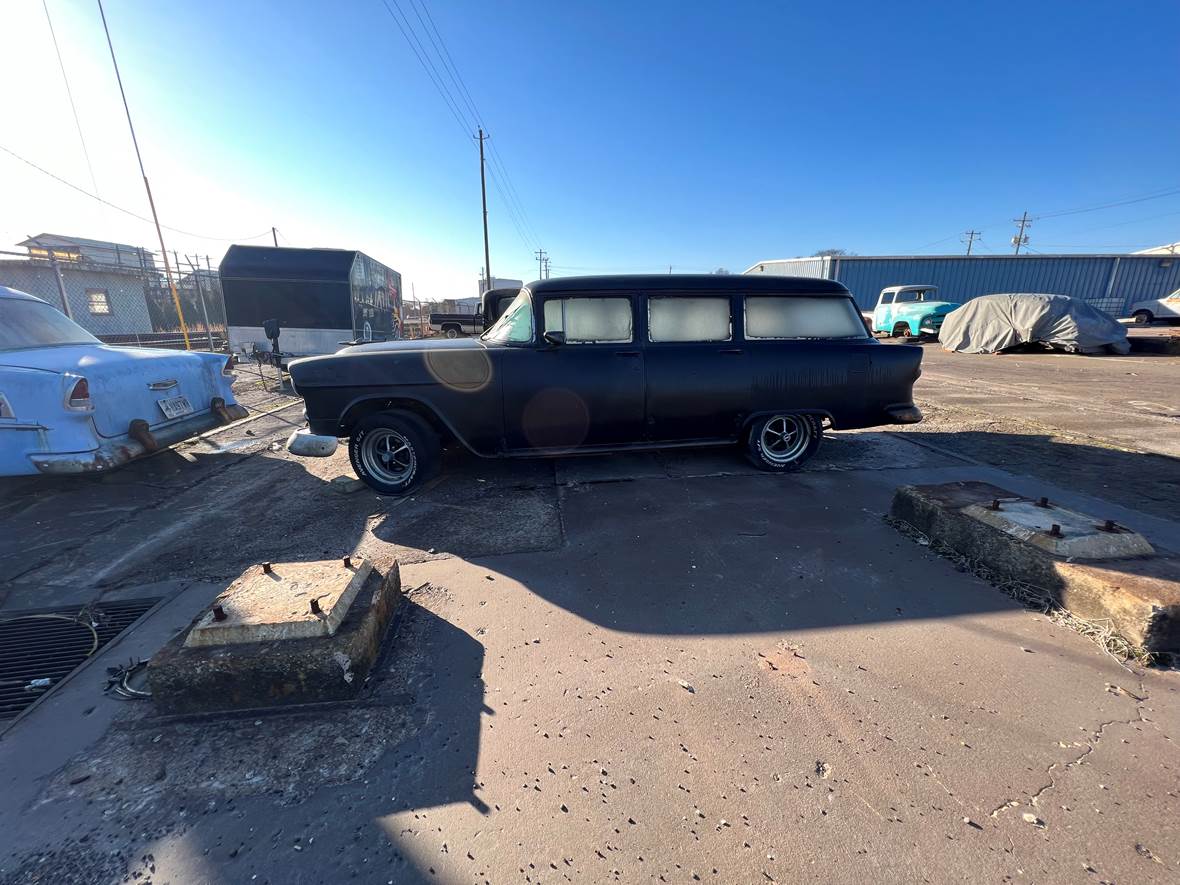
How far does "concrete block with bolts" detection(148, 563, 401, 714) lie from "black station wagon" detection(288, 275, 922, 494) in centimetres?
227

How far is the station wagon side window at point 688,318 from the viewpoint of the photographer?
4273 millimetres

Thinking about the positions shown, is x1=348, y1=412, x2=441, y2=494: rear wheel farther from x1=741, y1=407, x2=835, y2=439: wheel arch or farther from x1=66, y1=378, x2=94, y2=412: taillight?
x1=741, y1=407, x2=835, y2=439: wheel arch

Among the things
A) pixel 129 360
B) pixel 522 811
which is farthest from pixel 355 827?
pixel 129 360

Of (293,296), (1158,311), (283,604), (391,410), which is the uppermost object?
(1158,311)

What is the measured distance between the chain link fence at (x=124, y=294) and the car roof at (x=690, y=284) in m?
14.9

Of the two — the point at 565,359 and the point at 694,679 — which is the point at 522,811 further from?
the point at 565,359

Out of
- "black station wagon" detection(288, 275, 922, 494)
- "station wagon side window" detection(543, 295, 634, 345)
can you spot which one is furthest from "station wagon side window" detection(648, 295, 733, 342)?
"station wagon side window" detection(543, 295, 634, 345)

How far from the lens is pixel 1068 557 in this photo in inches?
98.3

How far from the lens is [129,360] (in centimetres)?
427

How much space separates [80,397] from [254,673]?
352 centimetres

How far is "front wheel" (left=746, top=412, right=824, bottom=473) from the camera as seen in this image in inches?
180

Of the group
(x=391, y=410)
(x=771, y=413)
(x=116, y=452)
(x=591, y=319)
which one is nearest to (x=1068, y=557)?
(x=771, y=413)

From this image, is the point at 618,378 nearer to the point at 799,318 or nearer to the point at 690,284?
the point at 690,284

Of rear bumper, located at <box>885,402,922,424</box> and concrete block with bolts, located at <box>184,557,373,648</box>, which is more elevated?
rear bumper, located at <box>885,402,922,424</box>
